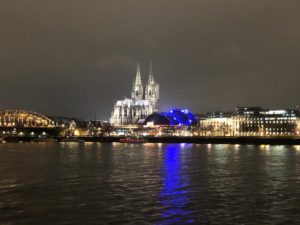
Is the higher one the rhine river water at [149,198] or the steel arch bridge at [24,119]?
the steel arch bridge at [24,119]

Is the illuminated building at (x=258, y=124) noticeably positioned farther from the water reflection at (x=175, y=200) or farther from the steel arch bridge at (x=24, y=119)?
the water reflection at (x=175, y=200)

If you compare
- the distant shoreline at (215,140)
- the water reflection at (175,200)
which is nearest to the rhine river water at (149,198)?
the water reflection at (175,200)

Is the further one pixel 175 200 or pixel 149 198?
pixel 149 198

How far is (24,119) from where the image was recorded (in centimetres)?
18800

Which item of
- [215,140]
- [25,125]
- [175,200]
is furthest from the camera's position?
[25,125]

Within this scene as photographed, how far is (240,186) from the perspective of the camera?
29.0 metres

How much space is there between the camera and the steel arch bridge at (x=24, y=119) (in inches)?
7234

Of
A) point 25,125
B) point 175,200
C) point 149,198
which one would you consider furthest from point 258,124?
point 175,200

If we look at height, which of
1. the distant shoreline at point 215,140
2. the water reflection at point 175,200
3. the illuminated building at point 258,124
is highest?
the illuminated building at point 258,124

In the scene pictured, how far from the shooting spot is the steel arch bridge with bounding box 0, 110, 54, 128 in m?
184

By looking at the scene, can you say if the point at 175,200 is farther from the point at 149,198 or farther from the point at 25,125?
the point at 25,125

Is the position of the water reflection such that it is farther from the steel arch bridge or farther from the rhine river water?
the steel arch bridge

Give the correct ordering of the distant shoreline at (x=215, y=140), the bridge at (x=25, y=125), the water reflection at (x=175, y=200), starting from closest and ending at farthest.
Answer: the water reflection at (x=175, y=200), the distant shoreline at (x=215, y=140), the bridge at (x=25, y=125)

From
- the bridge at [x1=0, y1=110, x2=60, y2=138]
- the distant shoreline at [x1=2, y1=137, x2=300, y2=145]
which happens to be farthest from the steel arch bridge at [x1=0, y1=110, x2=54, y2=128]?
the distant shoreline at [x1=2, y1=137, x2=300, y2=145]
